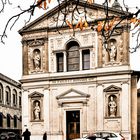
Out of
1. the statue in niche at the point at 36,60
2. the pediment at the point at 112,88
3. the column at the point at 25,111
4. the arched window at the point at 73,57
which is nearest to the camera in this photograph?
the pediment at the point at 112,88

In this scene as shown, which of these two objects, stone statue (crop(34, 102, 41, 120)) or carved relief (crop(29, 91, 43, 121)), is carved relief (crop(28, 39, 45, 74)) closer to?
carved relief (crop(29, 91, 43, 121))

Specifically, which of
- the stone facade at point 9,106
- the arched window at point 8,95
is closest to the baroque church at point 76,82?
the stone facade at point 9,106

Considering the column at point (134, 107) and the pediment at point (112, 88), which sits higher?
the pediment at point (112, 88)

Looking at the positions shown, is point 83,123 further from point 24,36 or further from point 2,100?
point 2,100

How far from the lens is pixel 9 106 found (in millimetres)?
55062

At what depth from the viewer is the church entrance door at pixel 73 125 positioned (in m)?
33.6

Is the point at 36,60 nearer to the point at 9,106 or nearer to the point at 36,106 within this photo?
the point at 36,106

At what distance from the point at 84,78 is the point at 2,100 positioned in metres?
21.4

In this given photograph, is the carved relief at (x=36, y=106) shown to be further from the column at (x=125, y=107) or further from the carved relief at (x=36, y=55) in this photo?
the column at (x=125, y=107)

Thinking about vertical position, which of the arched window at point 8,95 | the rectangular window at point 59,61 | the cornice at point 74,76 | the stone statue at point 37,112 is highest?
the rectangular window at point 59,61

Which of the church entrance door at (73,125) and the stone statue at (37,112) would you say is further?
the stone statue at (37,112)

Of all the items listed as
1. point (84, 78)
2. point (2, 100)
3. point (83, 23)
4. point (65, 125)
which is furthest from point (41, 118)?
point (83, 23)

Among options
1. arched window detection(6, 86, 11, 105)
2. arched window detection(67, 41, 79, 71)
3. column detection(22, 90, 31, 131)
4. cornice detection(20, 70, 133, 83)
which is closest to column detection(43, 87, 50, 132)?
cornice detection(20, 70, 133, 83)

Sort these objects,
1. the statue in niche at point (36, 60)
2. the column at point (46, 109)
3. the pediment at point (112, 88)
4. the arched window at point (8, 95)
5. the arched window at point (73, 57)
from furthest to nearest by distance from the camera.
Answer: the arched window at point (8, 95)
the statue in niche at point (36, 60)
the arched window at point (73, 57)
the column at point (46, 109)
the pediment at point (112, 88)
